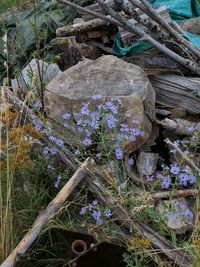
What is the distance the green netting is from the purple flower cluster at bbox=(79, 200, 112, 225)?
5.71 ft

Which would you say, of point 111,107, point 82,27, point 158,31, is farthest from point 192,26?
point 111,107

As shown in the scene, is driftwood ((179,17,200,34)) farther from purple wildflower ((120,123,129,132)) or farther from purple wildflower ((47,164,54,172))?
purple wildflower ((47,164,54,172))

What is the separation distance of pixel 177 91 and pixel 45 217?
1.80 meters

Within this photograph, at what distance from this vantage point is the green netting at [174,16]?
5.01 m

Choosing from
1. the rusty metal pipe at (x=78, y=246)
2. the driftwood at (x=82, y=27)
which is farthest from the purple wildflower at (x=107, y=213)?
the driftwood at (x=82, y=27)

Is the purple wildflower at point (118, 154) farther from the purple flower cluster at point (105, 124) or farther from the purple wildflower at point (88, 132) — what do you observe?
the purple wildflower at point (88, 132)

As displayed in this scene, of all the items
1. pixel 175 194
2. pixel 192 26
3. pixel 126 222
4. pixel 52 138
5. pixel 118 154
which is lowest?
pixel 175 194

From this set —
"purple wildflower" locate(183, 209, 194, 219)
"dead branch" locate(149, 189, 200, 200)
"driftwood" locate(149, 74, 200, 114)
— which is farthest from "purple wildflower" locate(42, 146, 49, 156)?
"driftwood" locate(149, 74, 200, 114)

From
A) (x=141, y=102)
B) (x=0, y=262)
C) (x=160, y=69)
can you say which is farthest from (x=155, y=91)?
(x=0, y=262)

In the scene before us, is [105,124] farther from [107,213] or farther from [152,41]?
[152,41]

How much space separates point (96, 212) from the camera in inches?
141

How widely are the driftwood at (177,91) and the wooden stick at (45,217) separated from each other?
1268mm

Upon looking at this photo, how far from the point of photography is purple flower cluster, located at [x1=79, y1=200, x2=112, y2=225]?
140 inches

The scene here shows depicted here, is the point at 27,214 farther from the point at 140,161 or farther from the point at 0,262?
the point at 140,161
